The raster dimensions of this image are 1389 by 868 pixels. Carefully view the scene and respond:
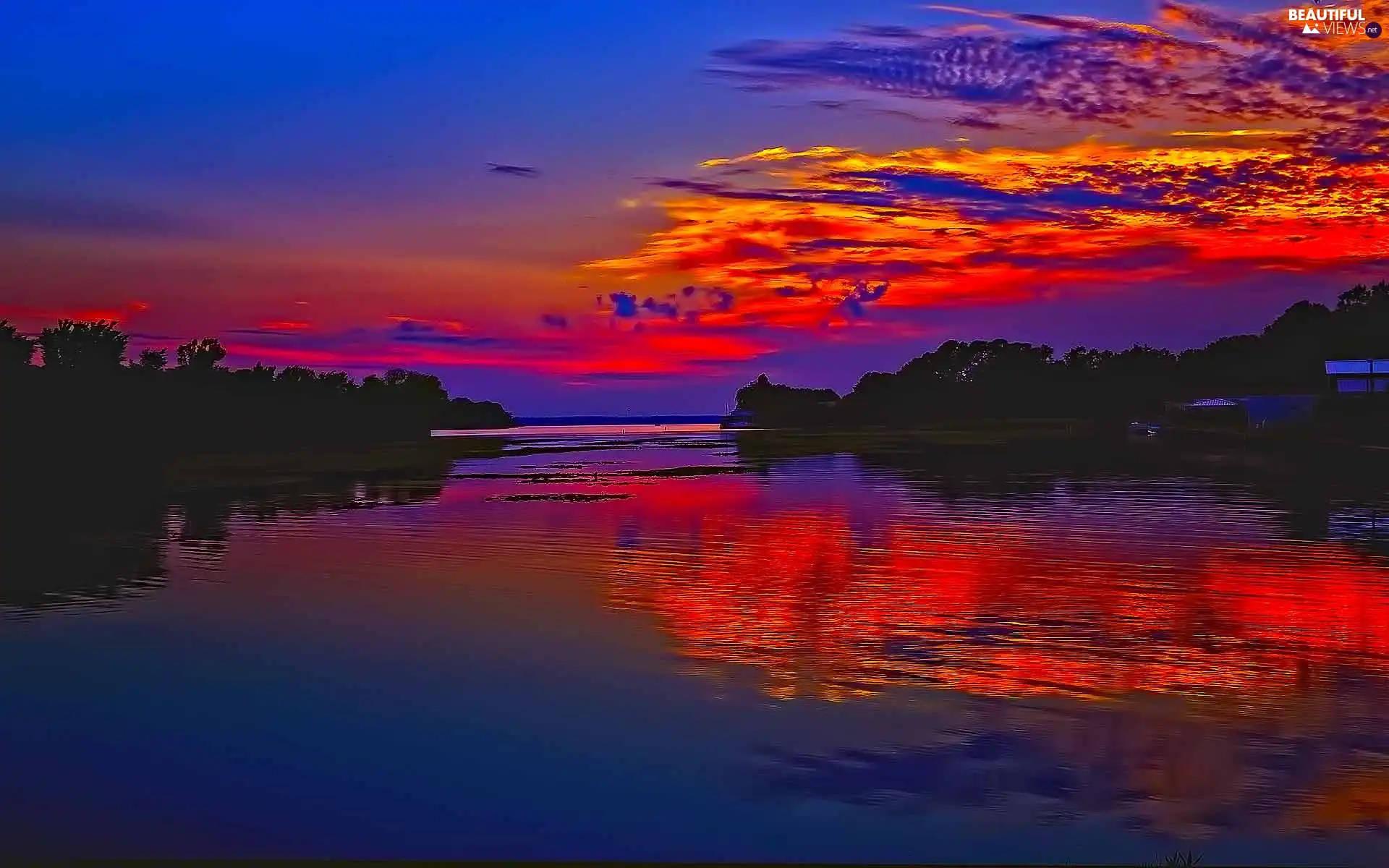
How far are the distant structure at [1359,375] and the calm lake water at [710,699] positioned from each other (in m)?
103

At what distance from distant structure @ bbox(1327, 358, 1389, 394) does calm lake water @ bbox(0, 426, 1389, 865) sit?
10326cm

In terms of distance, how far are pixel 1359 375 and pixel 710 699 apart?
128 meters

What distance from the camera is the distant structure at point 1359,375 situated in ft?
393

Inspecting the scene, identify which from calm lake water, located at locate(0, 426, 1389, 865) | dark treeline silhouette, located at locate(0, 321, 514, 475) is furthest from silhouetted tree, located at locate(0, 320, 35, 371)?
calm lake water, located at locate(0, 426, 1389, 865)

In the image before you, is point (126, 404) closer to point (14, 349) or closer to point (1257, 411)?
point (14, 349)

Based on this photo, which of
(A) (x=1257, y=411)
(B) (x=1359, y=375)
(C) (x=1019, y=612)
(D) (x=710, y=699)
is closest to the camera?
(D) (x=710, y=699)

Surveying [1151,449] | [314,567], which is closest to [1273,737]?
[314,567]

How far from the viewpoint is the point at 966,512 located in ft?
130

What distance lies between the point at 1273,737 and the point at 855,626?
300 inches

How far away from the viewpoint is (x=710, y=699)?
14570 millimetres

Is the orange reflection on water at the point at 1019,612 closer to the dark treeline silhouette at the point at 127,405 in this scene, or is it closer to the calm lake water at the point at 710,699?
the calm lake water at the point at 710,699

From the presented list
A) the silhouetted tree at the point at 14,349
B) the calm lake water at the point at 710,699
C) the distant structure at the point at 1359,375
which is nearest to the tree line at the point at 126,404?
the silhouetted tree at the point at 14,349

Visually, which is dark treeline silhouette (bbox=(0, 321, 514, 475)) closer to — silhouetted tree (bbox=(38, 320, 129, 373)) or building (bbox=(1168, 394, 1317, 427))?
silhouetted tree (bbox=(38, 320, 129, 373))

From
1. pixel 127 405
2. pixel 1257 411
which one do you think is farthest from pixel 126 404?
pixel 1257 411
